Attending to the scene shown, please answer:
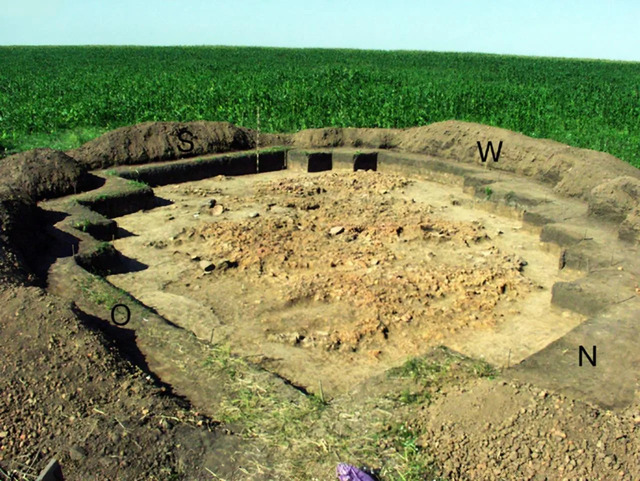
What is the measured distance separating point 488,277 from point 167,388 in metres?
3.53

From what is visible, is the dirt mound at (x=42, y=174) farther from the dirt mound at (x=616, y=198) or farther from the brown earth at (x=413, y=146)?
the dirt mound at (x=616, y=198)

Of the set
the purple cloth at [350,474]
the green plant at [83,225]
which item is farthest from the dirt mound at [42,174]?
the purple cloth at [350,474]

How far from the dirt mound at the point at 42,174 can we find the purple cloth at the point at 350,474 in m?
6.58

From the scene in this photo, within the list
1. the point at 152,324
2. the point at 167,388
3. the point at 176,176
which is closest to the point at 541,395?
the point at 167,388

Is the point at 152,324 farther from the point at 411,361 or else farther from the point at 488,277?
the point at 488,277

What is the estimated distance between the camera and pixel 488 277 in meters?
6.07

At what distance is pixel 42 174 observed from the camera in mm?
8227

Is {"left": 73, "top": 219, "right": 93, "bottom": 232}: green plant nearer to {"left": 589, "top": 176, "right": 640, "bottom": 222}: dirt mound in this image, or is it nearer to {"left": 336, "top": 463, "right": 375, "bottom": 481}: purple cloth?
{"left": 336, "top": 463, "right": 375, "bottom": 481}: purple cloth

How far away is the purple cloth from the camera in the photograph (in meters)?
2.74

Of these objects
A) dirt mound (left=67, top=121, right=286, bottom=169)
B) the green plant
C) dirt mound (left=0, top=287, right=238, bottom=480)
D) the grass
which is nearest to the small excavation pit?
the grass

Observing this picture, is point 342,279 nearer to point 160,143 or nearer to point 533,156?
point 533,156

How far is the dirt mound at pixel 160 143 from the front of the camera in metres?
9.95

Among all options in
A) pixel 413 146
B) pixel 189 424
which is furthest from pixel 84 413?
pixel 413 146

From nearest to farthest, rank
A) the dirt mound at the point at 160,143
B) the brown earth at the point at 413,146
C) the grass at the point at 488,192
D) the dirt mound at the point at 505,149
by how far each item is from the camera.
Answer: the dirt mound at the point at 505,149, the brown earth at the point at 413,146, the grass at the point at 488,192, the dirt mound at the point at 160,143
